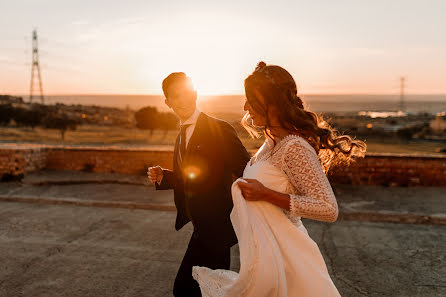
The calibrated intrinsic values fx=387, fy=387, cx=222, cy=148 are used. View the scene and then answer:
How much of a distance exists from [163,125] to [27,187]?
28470mm

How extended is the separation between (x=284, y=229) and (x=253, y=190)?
293mm

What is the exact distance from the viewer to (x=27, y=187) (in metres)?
8.91

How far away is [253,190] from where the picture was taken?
1934 mm

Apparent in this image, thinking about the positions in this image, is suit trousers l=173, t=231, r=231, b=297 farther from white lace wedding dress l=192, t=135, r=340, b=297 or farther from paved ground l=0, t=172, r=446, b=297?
paved ground l=0, t=172, r=446, b=297

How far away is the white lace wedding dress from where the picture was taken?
6.29 ft

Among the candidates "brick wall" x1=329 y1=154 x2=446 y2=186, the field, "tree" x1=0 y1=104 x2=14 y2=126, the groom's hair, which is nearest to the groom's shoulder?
the groom's hair

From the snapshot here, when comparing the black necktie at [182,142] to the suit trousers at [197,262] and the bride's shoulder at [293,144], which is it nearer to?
the suit trousers at [197,262]

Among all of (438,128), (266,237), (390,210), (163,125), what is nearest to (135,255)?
→ (266,237)

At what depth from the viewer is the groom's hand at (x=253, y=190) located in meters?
1.93

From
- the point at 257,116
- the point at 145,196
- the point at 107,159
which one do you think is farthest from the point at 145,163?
the point at 257,116

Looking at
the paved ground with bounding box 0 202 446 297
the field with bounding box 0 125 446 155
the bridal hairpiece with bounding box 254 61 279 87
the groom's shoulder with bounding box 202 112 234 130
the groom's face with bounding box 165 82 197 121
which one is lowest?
the field with bounding box 0 125 446 155

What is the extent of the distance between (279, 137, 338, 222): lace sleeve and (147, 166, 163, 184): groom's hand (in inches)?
63.4

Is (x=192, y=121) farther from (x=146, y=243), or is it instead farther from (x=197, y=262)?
(x=146, y=243)

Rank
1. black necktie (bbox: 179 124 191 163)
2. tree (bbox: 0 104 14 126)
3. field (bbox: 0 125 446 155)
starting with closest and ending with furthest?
black necktie (bbox: 179 124 191 163) → field (bbox: 0 125 446 155) → tree (bbox: 0 104 14 126)
